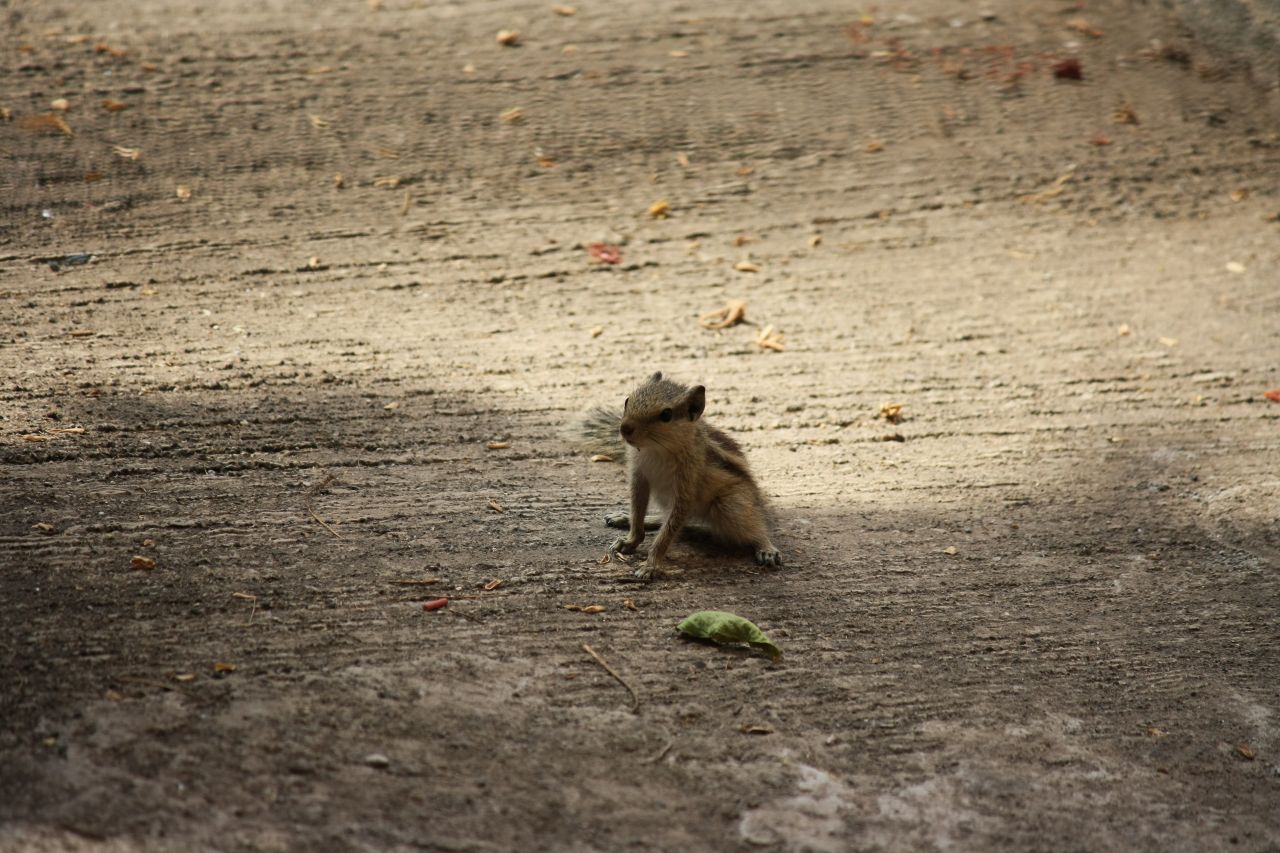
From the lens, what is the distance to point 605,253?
6785 mm

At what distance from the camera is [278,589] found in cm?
372

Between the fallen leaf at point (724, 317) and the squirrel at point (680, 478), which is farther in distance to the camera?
the fallen leaf at point (724, 317)

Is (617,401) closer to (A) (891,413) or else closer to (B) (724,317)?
(B) (724,317)

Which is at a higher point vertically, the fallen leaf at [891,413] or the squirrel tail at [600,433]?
the squirrel tail at [600,433]

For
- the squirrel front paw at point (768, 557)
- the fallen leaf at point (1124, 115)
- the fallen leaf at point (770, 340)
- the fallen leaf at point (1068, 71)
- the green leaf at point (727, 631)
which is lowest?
the squirrel front paw at point (768, 557)

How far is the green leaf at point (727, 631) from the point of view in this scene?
373 centimetres

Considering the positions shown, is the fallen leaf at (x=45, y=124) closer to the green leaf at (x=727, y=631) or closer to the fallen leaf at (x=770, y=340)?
the fallen leaf at (x=770, y=340)

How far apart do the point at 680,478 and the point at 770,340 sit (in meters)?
2.10

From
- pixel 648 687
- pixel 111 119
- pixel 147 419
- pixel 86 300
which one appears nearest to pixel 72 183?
pixel 111 119

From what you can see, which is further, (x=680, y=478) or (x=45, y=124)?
(x=45, y=124)

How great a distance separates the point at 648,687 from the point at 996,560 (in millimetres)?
1671

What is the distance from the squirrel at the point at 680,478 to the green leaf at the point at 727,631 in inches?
14.6

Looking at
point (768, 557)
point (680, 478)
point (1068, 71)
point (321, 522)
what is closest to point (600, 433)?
point (680, 478)

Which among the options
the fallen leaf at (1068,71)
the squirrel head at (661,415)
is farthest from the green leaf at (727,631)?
the fallen leaf at (1068,71)
